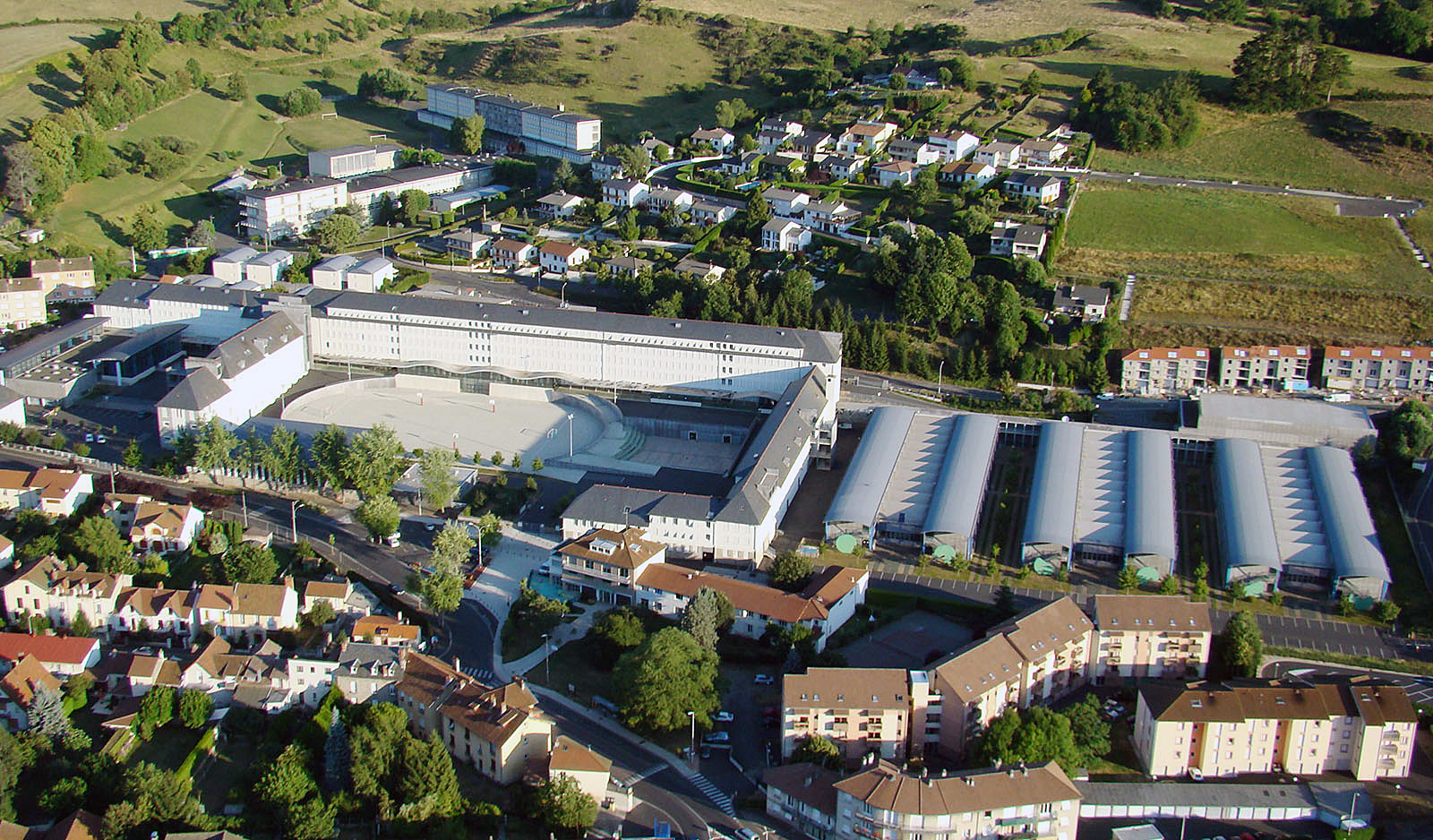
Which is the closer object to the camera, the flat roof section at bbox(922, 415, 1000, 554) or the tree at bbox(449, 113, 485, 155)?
the flat roof section at bbox(922, 415, 1000, 554)

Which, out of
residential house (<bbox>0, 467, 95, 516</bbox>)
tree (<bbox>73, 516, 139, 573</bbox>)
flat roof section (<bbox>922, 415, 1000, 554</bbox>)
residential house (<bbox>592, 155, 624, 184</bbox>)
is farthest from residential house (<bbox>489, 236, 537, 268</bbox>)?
tree (<bbox>73, 516, 139, 573</bbox>)

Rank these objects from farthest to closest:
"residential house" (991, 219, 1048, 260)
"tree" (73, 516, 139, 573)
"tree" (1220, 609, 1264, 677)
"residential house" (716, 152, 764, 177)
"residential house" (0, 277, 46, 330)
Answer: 1. "residential house" (716, 152, 764, 177)
2. "residential house" (991, 219, 1048, 260)
3. "residential house" (0, 277, 46, 330)
4. "tree" (73, 516, 139, 573)
5. "tree" (1220, 609, 1264, 677)

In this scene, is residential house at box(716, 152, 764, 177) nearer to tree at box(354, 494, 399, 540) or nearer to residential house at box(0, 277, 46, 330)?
residential house at box(0, 277, 46, 330)

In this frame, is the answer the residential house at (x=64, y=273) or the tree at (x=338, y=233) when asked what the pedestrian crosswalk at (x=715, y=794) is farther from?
the tree at (x=338, y=233)

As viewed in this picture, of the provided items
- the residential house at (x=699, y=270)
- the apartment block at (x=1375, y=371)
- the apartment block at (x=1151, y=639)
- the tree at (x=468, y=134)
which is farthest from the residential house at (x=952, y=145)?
the apartment block at (x=1151, y=639)

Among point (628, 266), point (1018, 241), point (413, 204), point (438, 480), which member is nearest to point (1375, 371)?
Answer: point (1018, 241)

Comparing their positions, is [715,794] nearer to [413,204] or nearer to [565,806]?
[565,806]
